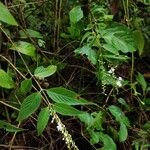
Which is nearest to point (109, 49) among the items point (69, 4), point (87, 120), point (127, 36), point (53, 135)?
point (127, 36)

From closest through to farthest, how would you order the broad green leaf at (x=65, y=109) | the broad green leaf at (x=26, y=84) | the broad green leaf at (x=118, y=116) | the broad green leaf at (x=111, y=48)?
the broad green leaf at (x=65, y=109) < the broad green leaf at (x=26, y=84) < the broad green leaf at (x=111, y=48) < the broad green leaf at (x=118, y=116)

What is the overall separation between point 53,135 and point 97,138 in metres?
0.17

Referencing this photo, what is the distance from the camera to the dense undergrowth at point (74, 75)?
1259 mm

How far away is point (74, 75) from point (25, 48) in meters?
0.30

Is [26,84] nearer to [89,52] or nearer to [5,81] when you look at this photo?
[5,81]

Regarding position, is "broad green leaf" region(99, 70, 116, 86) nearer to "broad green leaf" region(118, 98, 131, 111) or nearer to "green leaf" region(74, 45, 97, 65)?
"green leaf" region(74, 45, 97, 65)

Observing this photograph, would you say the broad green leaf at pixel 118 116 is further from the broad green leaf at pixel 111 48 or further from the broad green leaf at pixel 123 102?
Result: the broad green leaf at pixel 111 48

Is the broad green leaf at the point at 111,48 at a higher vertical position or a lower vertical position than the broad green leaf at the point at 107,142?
higher

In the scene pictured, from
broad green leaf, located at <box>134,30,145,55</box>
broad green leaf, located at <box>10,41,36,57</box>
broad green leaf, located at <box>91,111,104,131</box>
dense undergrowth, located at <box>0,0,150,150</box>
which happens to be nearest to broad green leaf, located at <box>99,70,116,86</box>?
dense undergrowth, located at <box>0,0,150,150</box>

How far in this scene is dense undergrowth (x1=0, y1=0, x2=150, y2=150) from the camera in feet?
4.13

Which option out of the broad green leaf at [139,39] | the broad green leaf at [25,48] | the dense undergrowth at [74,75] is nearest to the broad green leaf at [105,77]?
the dense undergrowth at [74,75]

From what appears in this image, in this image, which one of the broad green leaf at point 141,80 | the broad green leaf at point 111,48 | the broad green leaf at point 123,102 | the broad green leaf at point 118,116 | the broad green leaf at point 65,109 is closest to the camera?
the broad green leaf at point 65,109

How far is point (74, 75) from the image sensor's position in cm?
154

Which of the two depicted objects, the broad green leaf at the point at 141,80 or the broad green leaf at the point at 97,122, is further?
the broad green leaf at the point at 141,80
